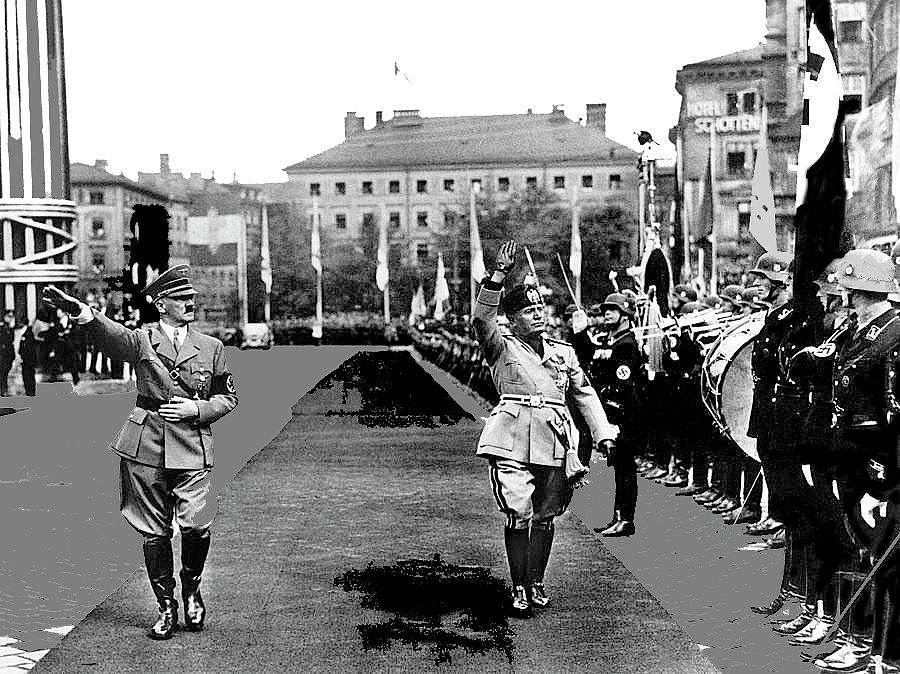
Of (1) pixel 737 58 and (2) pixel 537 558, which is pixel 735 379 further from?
(1) pixel 737 58

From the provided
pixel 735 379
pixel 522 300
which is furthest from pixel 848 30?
pixel 522 300

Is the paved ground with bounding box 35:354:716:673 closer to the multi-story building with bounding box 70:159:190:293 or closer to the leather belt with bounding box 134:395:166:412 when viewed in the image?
the leather belt with bounding box 134:395:166:412

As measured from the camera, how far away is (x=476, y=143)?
246 ft

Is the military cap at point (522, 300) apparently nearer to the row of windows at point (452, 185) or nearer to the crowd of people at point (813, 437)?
the crowd of people at point (813, 437)

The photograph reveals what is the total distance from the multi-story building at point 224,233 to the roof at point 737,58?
2218cm

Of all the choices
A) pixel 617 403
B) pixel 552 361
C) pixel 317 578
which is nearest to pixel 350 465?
pixel 617 403

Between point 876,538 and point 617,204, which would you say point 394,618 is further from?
point 617,204

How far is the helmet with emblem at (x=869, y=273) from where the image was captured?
601 centimetres

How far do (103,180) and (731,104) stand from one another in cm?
3373

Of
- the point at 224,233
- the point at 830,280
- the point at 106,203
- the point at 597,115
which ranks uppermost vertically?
the point at 597,115

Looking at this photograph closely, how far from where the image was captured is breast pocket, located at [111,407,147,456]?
6840 millimetres

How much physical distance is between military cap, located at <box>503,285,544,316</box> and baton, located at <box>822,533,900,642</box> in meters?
2.27

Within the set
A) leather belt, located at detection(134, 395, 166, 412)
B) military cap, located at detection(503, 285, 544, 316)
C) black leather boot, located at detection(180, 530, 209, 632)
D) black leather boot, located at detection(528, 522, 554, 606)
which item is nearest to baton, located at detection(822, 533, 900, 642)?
black leather boot, located at detection(528, 522, 554, 606)

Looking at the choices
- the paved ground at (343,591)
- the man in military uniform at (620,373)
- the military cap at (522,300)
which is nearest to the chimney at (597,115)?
the paved ground at (343,591)
